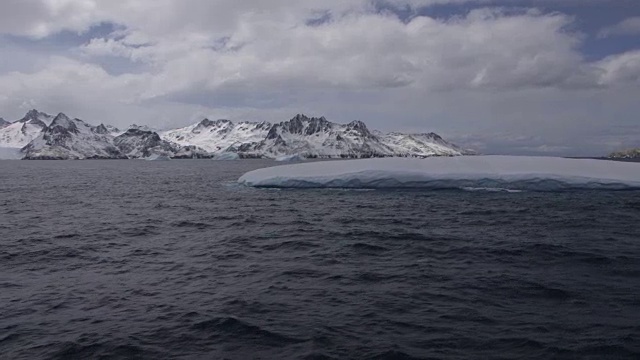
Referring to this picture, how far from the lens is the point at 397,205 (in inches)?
1254

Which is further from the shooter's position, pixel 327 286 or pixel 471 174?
pixel 471 174

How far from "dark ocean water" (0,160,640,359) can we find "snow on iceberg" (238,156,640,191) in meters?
10.1

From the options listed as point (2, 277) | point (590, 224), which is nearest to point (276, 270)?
point (2, 277)

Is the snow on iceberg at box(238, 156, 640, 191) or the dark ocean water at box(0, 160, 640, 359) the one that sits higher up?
the snow on iceberg at box(238, 156, 640, 191)

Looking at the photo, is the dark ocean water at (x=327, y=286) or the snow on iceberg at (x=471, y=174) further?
the snow on iceberg at (x=471, y=174)

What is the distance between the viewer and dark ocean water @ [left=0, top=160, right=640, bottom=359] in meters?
9.66

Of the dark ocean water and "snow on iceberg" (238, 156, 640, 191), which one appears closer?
the dark ocean water

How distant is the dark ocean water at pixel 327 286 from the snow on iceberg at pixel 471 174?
10.1 m

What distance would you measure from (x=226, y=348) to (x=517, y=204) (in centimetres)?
2660

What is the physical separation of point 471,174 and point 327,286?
1136 inches

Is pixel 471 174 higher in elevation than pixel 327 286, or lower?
higher

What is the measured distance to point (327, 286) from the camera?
13711 mm

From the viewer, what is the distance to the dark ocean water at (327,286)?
9.66 meters

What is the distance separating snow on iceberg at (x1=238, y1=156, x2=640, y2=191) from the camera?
37250mm
